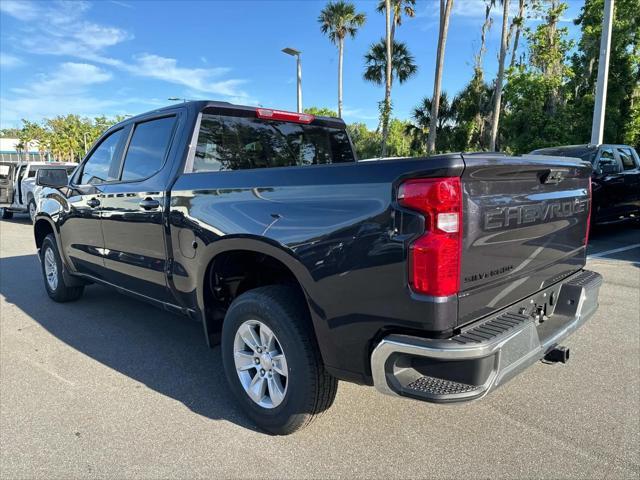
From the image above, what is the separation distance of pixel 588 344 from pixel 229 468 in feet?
10.7

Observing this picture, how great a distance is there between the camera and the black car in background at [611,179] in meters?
8.90

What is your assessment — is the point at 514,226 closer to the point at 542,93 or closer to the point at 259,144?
the point at 259,144

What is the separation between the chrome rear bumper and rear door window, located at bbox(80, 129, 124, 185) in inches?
125

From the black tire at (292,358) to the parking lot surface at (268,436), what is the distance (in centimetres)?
16

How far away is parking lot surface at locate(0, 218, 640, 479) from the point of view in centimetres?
257

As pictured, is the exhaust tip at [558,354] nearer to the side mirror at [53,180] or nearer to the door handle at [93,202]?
the door handle at [93,202]

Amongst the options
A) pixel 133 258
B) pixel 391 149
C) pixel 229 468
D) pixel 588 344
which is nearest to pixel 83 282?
pixel 133 258

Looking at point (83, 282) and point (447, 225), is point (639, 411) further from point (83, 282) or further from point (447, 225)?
point (83, 282)

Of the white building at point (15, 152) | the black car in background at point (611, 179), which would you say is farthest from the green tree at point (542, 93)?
the white building at point (15, 152)

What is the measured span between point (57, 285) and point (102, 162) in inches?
73.4

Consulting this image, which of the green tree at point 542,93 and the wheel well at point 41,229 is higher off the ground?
the green tree at point 542,93

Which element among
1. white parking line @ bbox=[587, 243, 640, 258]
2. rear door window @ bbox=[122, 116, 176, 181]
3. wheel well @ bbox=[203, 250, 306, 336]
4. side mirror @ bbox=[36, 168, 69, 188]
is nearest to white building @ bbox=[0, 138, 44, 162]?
side mirror @ bbox=[36, 168, 69, 188]

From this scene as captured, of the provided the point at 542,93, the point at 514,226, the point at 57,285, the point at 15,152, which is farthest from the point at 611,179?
the point at 15,152

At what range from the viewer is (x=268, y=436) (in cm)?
286
